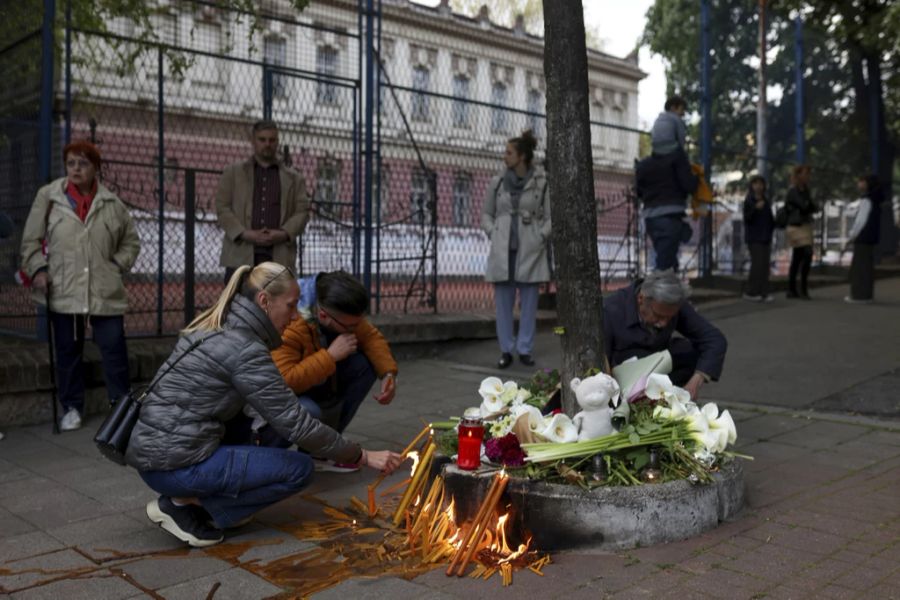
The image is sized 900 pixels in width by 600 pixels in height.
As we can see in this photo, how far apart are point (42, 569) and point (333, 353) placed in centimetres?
166

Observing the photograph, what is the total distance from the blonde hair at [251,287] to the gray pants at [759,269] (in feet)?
32.6

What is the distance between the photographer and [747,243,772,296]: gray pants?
1257 cm

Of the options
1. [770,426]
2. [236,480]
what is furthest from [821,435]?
[236,480]

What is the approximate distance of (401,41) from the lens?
15.5m

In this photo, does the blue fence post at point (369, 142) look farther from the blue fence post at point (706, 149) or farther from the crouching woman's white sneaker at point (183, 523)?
the blue fence post at point (706, 149)

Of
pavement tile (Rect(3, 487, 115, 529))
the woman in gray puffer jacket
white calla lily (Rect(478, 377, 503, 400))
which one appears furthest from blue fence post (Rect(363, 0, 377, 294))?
the woman in gray puffer jacket

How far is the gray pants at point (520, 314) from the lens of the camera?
8.38 meters

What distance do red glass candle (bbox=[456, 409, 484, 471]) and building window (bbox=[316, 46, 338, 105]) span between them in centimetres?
613

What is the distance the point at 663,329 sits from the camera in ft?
16.6

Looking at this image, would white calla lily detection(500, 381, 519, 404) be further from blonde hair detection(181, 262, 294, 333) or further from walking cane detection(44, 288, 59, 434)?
walking cane detection(44, 288, 59, 434)

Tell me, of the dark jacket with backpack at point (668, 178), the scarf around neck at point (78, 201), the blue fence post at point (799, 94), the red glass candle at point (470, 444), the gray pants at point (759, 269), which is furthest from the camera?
the blue fence post at point (799, 94)

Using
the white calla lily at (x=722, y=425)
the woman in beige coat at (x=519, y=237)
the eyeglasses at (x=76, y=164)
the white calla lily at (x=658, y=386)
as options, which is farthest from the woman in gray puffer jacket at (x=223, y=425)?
the woman in beige coat at (x=519, y=237)

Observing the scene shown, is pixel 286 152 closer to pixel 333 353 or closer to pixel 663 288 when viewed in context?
pixel 333 353

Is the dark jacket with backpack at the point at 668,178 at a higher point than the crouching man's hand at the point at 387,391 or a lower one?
higher
